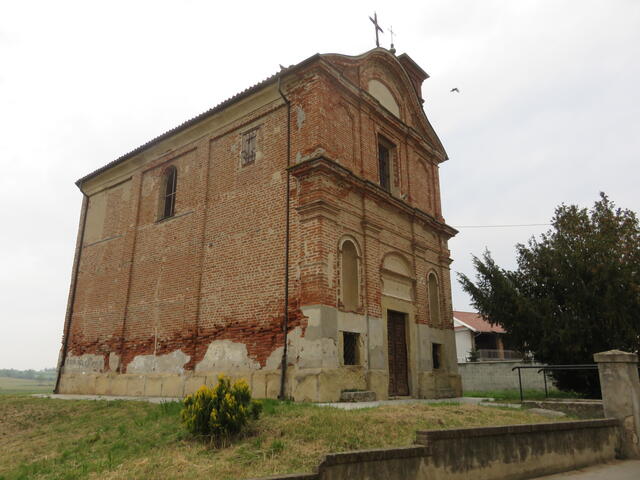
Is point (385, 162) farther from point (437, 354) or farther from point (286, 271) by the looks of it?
point (437, 354)

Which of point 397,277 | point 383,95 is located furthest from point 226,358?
point 383,95

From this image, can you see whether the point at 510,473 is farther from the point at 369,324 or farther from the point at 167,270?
the point at 167,270

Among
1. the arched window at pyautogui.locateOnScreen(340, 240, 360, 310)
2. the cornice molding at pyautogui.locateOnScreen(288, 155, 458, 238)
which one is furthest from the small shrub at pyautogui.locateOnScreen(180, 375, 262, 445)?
the cornice molding at pyautogui.locateOnScreen(288, 155, 458, 238)

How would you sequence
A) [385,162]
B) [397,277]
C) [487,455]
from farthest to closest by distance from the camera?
[385,162]
[397,277]
[487,455]

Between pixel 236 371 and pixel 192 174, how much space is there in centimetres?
632

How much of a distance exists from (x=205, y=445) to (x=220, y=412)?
47 centimetres

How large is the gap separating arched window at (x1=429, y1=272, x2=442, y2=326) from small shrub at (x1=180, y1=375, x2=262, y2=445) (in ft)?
28.3

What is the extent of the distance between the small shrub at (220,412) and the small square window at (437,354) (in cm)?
830

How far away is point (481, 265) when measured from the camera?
51.5ft

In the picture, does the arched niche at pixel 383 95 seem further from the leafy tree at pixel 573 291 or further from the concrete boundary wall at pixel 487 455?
the concrete boundary wall at pixel 487 455

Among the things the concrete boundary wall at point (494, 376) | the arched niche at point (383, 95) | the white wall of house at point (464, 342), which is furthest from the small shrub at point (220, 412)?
the white wall of house at point (464, 342)

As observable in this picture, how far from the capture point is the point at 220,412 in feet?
21.5

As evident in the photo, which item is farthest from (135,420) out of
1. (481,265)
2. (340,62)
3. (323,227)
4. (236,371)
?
(481,265)

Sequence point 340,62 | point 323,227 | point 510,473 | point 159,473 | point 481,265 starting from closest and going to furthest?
point 159,473
point 510,473
point 323,227
point 340,62
point 481,265
